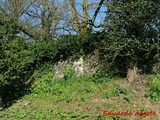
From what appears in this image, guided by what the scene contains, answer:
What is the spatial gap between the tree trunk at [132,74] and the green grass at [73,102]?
0.54 metres

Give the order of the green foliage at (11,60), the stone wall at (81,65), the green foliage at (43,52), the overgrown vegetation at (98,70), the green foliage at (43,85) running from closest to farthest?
the overgrown vegetation at (98,70), the green foliage at (11,60), the green foliage at (43,85), the stone wall at (81,65), the green foliage at (43,52)

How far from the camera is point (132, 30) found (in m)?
10.2

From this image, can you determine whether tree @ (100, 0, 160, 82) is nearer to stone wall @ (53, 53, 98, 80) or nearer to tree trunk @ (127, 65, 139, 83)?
tree trunk @ (127, 65, 139, 83)

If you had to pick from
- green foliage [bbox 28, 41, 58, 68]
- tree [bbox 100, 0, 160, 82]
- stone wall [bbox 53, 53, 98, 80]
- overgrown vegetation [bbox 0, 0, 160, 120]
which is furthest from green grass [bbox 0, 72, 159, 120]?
green foliage [bbox 28, 41, 58, 68]

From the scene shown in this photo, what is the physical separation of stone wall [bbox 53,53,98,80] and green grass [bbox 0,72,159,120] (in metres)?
1.12

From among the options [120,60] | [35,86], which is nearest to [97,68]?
[120,60]

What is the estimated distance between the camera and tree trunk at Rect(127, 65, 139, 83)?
1043 centimetres

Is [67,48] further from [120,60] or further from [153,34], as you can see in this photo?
[153,34]

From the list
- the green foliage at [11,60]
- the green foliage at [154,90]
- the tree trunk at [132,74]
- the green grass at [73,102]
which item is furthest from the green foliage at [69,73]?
the green foliage at [154,90]

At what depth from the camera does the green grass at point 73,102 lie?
8.73 meters

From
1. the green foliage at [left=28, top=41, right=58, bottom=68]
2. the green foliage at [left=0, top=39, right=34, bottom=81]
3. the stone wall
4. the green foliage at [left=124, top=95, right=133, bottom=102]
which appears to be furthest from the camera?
the green foliage at [left=28, top=41, right=58, bottom=68]

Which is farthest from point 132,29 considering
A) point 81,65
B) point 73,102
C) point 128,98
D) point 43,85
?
point 43,85

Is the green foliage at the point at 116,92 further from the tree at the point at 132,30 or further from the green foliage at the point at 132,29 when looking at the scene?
the green foliage at the point at 132,29

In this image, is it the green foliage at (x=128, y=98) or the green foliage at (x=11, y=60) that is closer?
the green foliage at (x=128, y=98)
